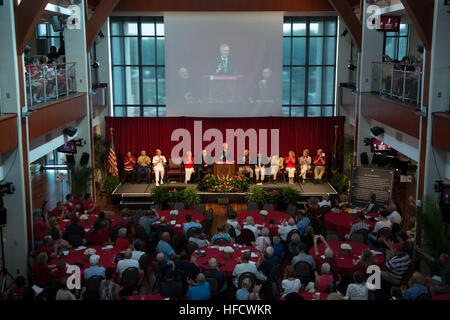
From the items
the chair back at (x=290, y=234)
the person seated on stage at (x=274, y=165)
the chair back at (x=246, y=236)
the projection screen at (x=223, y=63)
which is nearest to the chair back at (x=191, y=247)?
the chair back at (x=246, y=236)

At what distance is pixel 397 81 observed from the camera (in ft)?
51.1

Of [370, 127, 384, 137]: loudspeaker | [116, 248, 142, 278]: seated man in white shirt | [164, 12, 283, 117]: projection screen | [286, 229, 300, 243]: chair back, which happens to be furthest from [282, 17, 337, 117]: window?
[116, 248, 142, 278]: seated man in white shirt

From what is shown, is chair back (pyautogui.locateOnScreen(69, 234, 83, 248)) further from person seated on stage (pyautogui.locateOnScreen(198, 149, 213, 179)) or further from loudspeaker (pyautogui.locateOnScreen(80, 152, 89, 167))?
person seated on stage (pyautogui.locateOnScreen(198, 149, 213, 179))

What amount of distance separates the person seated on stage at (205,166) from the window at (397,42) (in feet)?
30.0

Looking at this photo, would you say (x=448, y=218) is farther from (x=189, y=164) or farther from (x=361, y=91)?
(x=189, y=164)

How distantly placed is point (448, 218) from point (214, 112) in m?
12.4

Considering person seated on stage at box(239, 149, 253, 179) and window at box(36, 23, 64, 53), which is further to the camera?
window at box(36, 23, 64, 53)

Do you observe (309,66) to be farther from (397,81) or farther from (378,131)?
(397,81)

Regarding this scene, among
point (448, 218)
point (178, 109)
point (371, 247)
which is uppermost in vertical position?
point (178, 109)

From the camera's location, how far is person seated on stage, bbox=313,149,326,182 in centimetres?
2145

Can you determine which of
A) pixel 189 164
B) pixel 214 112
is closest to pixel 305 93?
pixel 214 112

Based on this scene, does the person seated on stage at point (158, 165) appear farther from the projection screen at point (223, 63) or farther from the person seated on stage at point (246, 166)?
the person seated on stage at point (246, 166)

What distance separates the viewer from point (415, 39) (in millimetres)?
23578

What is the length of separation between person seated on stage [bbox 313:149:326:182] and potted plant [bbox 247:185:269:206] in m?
3.38
